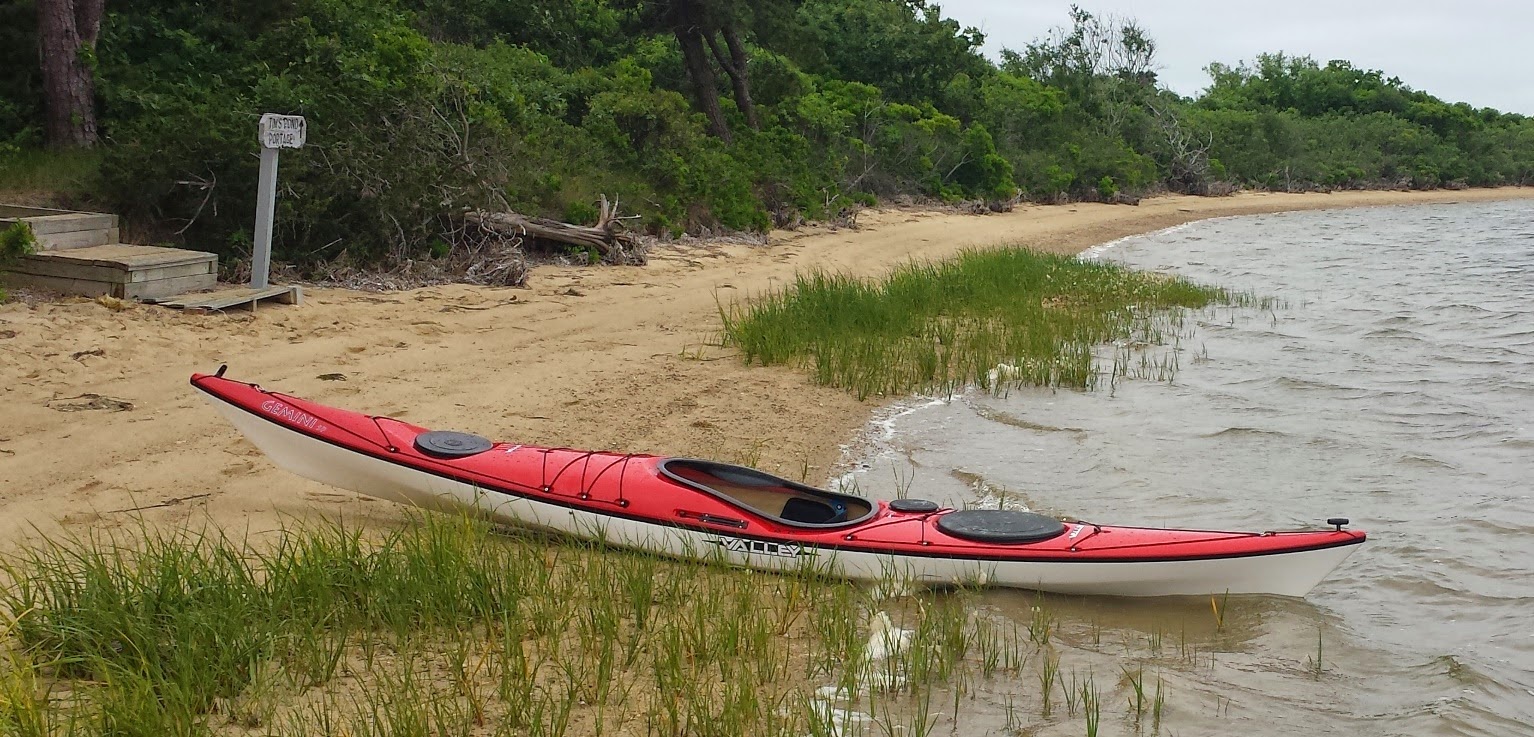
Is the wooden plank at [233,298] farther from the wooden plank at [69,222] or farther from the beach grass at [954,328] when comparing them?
the beach grass at [954,328]

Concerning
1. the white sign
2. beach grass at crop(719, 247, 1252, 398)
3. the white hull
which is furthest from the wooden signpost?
the white hull

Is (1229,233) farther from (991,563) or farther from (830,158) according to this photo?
(991,563)

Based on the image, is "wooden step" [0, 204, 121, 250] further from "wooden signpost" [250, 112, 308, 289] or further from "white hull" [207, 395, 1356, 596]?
"white hull" [207, 395, 1356, 596]

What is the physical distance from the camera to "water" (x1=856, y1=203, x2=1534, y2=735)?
473 cm

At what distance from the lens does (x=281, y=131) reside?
947 cm

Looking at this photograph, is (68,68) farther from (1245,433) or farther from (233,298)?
(1245,433)

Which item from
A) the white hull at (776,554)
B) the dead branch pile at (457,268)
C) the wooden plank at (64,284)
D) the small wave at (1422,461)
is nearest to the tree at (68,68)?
the dead branch pile at (457,268)

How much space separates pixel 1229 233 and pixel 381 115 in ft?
69.5

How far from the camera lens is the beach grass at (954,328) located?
9.83 m

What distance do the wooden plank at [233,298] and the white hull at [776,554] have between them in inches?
149

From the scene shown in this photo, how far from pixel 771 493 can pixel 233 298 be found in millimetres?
5445

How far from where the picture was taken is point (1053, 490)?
23.9 ft

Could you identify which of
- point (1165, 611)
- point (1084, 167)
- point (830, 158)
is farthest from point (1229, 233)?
point (1165, 611)

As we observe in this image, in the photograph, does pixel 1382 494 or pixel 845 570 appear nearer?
pixel 845 570
